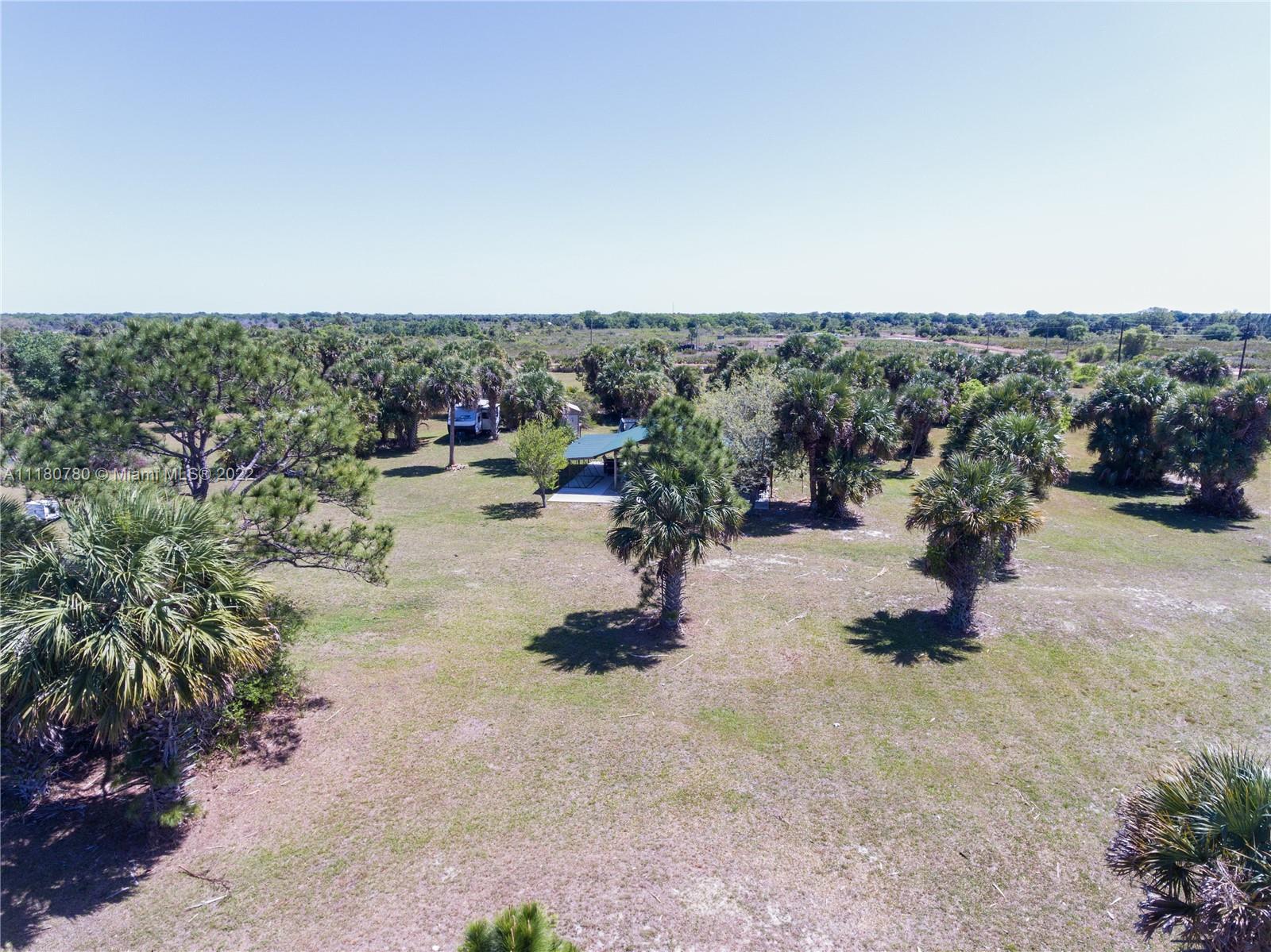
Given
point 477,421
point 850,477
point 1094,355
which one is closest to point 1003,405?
point 850,477

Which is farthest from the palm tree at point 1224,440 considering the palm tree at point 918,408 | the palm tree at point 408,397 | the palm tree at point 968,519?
the palm tree at point 408,397

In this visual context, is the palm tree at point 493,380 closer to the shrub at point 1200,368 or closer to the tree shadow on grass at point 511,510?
the tree shadow on grass at point 511,510

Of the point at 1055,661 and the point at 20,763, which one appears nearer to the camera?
the point at 20,763

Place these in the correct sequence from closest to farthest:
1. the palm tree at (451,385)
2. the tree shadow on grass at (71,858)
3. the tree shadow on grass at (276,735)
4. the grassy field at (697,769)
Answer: the tree shadow on grass at (71,858)
the grassy field at (697,769)
the tree shadow on grass at (276,735)
the palm tree at (451,385)

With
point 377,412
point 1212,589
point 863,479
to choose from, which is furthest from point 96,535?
point 377,412

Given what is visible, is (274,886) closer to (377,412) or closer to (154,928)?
(154,928)

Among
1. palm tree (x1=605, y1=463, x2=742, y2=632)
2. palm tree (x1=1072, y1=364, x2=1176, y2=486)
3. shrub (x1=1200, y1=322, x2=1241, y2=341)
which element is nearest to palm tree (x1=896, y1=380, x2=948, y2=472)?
palm tree (x1=1072, y1=364, x2=1176, y2=486)
